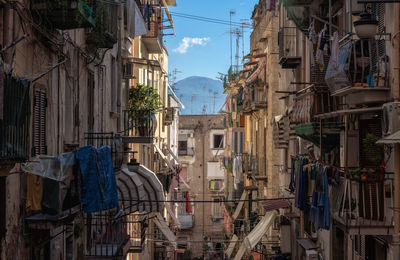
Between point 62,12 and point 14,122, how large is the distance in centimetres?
275

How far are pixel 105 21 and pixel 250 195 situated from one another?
63.5 ft

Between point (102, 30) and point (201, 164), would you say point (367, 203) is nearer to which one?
point (102, 30)

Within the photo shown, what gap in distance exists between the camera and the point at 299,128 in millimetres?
14969

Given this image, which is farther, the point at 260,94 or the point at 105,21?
the point at 260,94

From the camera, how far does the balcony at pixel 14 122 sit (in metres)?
7.35

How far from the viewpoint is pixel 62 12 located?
958 centimetres

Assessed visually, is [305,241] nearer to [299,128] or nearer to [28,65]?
[299,128]

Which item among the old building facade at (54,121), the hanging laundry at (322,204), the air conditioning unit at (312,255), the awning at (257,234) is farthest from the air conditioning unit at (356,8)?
the awning at (257,234)

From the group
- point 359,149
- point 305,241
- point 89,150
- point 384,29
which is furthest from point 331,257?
point 89,150

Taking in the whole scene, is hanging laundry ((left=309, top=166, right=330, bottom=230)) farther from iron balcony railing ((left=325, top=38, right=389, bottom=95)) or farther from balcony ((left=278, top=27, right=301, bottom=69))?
balcony ((left=278, top=27, right=301, bottom=69))

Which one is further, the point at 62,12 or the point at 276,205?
the point at 276,205

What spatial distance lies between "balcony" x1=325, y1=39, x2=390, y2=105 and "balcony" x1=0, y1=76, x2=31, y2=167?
5.77m

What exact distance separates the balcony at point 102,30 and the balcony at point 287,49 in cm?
649

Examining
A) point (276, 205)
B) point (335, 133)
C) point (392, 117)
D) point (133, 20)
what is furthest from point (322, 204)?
point (133, 20)
